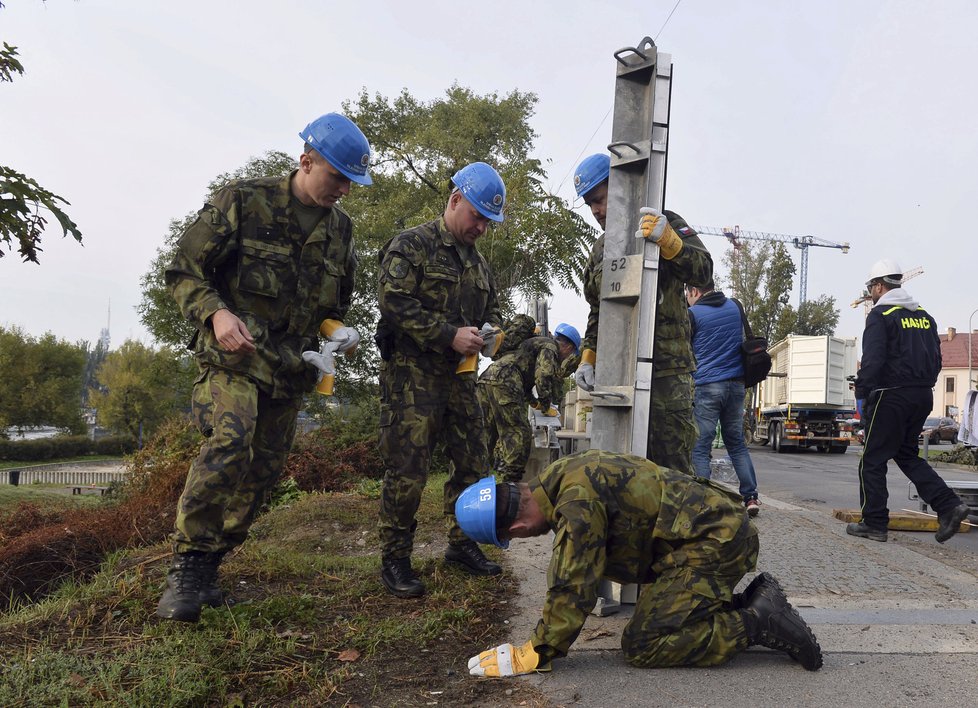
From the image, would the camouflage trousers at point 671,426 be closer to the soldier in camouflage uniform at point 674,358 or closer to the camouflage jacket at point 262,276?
the soldier in camouflage uniform at point 674,358

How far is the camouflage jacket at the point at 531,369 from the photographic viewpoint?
7660mm

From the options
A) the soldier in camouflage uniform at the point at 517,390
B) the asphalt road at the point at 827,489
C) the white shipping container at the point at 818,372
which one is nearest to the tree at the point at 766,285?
the white shipping container at the point at 818,372

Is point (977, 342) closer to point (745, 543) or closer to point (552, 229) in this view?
point (552, 229)

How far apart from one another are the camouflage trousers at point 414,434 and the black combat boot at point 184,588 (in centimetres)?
95

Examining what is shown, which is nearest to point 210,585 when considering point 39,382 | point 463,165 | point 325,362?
point 325,362

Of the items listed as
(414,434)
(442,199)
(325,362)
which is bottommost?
(414,434)

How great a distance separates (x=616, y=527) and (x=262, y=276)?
1.81 metres

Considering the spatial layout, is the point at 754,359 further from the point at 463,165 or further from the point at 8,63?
the point at 463,165

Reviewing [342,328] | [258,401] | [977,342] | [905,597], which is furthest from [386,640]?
[977,342]

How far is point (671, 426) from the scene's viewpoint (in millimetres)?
3758

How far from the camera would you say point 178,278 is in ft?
10.4

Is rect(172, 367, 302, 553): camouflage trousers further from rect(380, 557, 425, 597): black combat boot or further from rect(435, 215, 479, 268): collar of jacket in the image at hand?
rect(435, 215, 479, 268): collar of jacket

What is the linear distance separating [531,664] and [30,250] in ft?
14.5

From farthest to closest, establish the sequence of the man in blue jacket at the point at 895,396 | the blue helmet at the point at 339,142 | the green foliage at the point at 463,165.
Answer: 1. the green foliage at the point at 463,165
2. the man in blue jacket at the point at 895,396
3. the blue helmet at the point at 339,142
